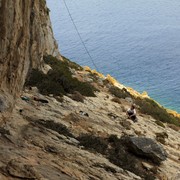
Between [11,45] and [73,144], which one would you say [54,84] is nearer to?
[73,144]

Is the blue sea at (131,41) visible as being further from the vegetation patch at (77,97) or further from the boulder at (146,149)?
the boulder at (146,149)

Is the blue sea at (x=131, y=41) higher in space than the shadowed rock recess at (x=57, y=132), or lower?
higher

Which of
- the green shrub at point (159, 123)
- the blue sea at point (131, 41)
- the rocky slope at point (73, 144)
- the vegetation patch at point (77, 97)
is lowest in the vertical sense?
the rocky slope at point (73, 144)

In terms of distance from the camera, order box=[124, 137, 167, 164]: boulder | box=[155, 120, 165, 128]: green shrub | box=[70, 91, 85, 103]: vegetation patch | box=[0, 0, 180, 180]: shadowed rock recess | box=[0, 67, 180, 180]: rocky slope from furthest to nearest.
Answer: box=[155, 120, 165, 128]: green shrub
box=[70, 91, 85, 103]: vegetation patch
box=[124, 137, 167, 164]: boulder
box=[0, 0, 180, 180]: shadowed rock recess
box=[0, 67, 180, 180]: rocky slope

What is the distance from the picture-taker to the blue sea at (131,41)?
72.2m

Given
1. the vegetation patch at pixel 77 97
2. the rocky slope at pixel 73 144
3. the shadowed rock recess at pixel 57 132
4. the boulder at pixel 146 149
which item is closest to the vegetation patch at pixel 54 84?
the shadowed rock recess at pixel 57 132

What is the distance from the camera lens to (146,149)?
17141mm

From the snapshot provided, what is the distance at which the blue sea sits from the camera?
72188mm

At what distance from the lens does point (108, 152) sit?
15883 mm

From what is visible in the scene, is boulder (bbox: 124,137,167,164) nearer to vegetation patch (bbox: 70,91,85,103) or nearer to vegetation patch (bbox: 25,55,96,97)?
vegetation patch (bbox: 70,91,85,103)

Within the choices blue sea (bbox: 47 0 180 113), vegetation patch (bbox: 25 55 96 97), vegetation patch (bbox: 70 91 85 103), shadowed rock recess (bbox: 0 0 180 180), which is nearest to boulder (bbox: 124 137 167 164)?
shadowed rock recess (bbox: 0 0 180 180)

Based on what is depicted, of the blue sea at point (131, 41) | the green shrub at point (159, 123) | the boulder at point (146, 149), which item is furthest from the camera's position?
the blue sea at point (131, 41)

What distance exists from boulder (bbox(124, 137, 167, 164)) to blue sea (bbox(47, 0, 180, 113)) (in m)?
44.2

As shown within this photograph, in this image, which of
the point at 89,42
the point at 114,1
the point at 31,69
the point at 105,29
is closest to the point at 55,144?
the point at 31,69
